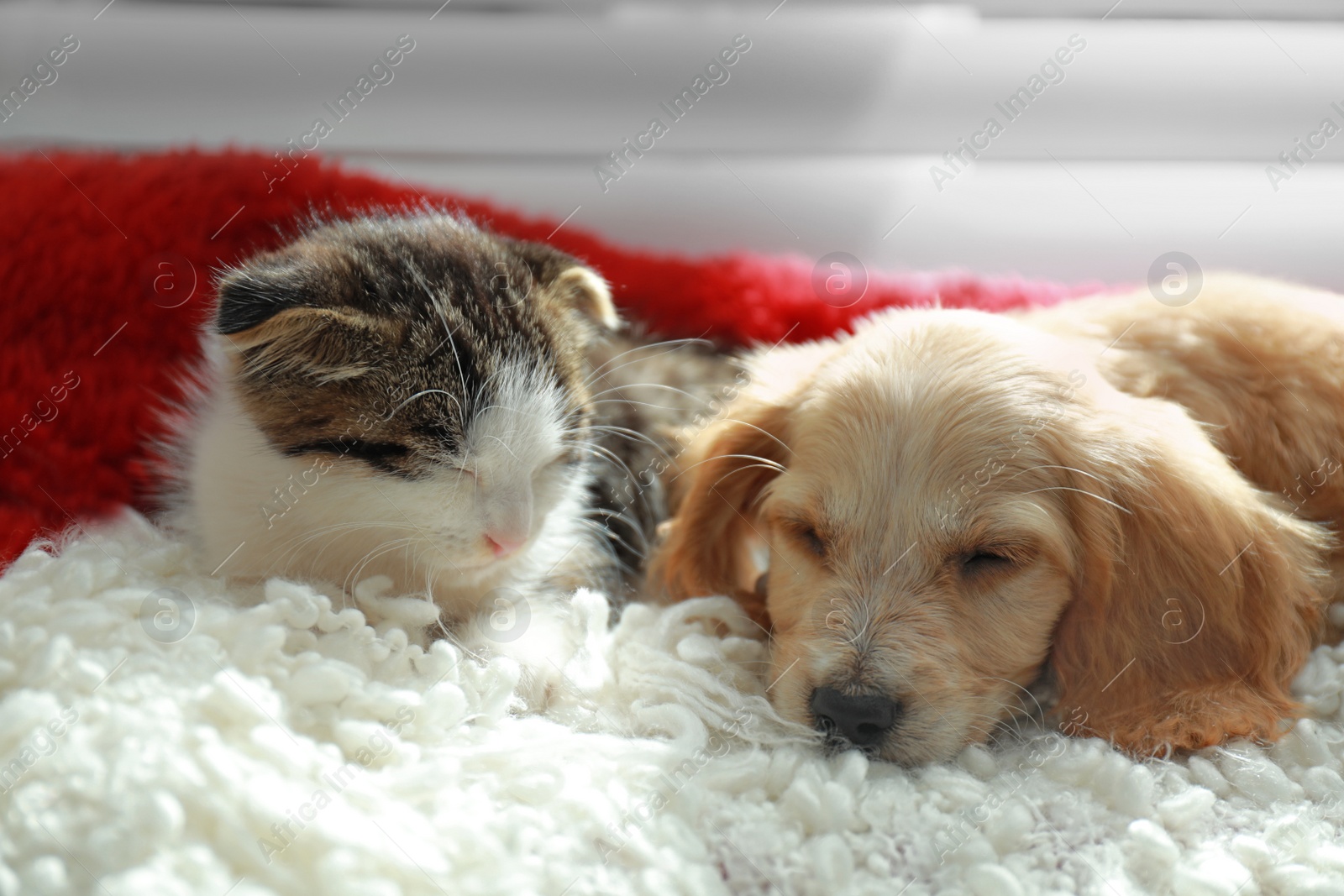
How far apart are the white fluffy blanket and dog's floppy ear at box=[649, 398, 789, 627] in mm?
→ 309

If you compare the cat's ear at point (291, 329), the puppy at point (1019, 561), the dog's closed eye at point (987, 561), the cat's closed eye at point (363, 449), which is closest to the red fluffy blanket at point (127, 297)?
the cat's ear at point (291, 329)

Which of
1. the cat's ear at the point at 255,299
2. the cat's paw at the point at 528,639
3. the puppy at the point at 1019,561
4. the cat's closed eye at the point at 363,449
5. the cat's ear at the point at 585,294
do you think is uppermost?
the cat's ear at the point at 255,299

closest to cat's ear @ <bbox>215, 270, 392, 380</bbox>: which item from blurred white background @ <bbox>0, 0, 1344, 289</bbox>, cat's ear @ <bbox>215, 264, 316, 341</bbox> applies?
cat's ear @ <bbox>215, 264, 316, 341</bbox>

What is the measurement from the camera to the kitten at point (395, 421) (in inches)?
56.0

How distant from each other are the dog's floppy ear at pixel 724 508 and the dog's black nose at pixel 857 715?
362mm

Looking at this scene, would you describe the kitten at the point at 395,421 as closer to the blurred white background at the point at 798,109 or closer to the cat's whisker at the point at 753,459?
the cat's whisker at the point at 753,459

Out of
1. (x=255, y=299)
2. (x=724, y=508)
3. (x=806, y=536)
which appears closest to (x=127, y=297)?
(x=255, y=299)

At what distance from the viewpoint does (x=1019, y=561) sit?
1416 millimetres

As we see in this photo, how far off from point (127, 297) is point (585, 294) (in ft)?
2.87

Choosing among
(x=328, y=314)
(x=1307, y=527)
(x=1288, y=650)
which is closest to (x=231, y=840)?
(x=328, y=314)

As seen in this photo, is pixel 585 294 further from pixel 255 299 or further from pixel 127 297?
pixel 127 297

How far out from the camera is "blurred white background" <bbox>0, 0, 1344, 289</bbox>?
2508 millimetres

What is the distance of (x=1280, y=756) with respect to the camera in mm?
1371

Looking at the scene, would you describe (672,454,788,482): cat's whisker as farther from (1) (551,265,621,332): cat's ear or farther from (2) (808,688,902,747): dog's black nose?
(2) (808,688,902,747): dog's black nose
